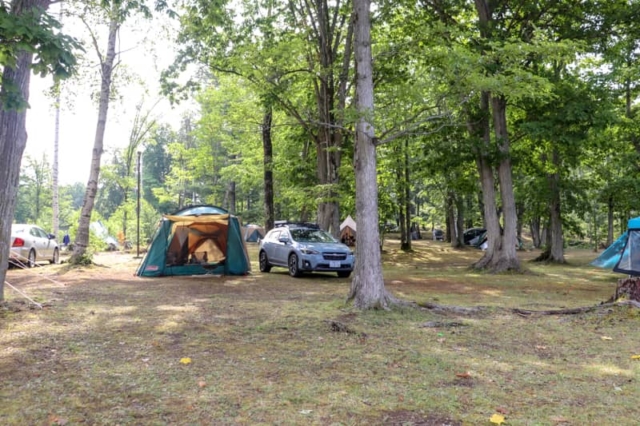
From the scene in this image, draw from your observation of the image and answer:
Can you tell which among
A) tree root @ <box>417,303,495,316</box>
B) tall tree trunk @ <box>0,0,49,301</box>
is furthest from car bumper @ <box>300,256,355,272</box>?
tall tree trunk @ <box>0,0,49,301</box>

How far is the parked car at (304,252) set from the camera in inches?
545

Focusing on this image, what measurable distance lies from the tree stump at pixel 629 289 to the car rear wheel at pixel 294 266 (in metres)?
8.16

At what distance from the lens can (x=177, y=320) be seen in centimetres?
712

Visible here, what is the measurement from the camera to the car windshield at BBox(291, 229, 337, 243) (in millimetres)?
14695

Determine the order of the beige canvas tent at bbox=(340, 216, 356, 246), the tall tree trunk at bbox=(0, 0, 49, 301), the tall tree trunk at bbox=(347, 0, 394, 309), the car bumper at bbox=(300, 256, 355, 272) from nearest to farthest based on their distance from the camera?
the tall tree trunk at bbox=(0, 0, 49, 301) < the tall tree trunk at bbox=(347, 0, 394, 309) < the car bumper at bbox=(300, 256, 355, 272) < the beige canvas tent at bbox=(340, 216, 356, 246)

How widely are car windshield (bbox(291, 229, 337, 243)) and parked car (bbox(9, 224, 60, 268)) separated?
727 centimetres

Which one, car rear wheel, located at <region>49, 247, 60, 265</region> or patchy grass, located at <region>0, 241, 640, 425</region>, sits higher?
car rear wheel, located at <region>49, 247, 60, 265</region>

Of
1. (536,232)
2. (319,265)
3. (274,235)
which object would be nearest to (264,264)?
(274,235)

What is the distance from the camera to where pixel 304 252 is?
13930 millimetres

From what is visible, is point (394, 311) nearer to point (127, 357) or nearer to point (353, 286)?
point (353, 286)

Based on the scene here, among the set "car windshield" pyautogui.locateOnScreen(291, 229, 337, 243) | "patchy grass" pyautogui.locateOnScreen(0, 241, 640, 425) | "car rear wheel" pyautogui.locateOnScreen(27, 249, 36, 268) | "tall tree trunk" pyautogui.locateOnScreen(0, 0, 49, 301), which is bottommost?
"patchy grass" pyautogui.locateOnScreen(0, 241, 640, 425)

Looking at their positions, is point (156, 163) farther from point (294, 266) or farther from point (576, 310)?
point (576, 310)

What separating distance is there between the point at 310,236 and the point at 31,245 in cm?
864

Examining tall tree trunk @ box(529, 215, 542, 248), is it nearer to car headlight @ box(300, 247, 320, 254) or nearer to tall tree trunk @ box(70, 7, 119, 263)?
car headlight @ box(300, 247, 320, 254)
